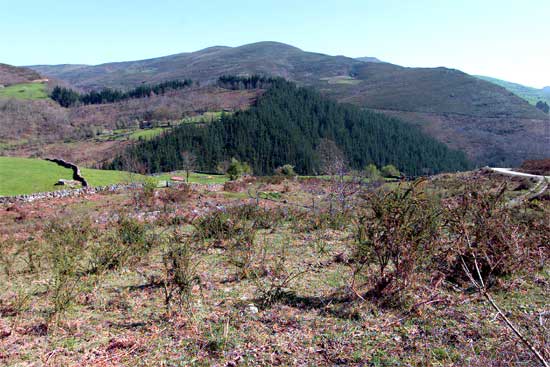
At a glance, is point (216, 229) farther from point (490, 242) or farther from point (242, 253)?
point (490, 242)

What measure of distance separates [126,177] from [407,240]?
101 ft

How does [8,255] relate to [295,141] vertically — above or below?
above

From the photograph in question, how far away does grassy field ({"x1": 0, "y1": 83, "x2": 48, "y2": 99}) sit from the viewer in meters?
116

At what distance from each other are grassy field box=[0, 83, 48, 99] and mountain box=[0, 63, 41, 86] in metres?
9.84

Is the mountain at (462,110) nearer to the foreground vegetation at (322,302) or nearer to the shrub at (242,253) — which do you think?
the shrub at (242,253)

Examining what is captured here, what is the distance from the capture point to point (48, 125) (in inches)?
4003

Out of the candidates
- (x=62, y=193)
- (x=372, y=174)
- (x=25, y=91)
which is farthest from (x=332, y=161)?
(x=25, y=91)

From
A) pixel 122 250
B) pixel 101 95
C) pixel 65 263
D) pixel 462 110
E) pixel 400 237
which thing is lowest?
pixel 122 250

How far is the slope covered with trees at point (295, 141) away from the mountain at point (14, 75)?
111 m

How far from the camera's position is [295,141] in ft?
240

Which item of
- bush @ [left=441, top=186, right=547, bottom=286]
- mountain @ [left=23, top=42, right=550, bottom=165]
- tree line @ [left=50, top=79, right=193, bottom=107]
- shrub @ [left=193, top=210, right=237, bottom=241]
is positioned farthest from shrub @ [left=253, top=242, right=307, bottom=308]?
tree line @ [left=50, top=79, right=193, bottom=107]

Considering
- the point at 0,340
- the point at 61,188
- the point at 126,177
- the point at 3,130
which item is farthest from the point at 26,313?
the point at 3,130

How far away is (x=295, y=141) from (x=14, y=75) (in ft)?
461

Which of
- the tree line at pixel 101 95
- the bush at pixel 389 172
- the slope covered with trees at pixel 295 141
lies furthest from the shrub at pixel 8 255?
the tree line at pixel 101 95
